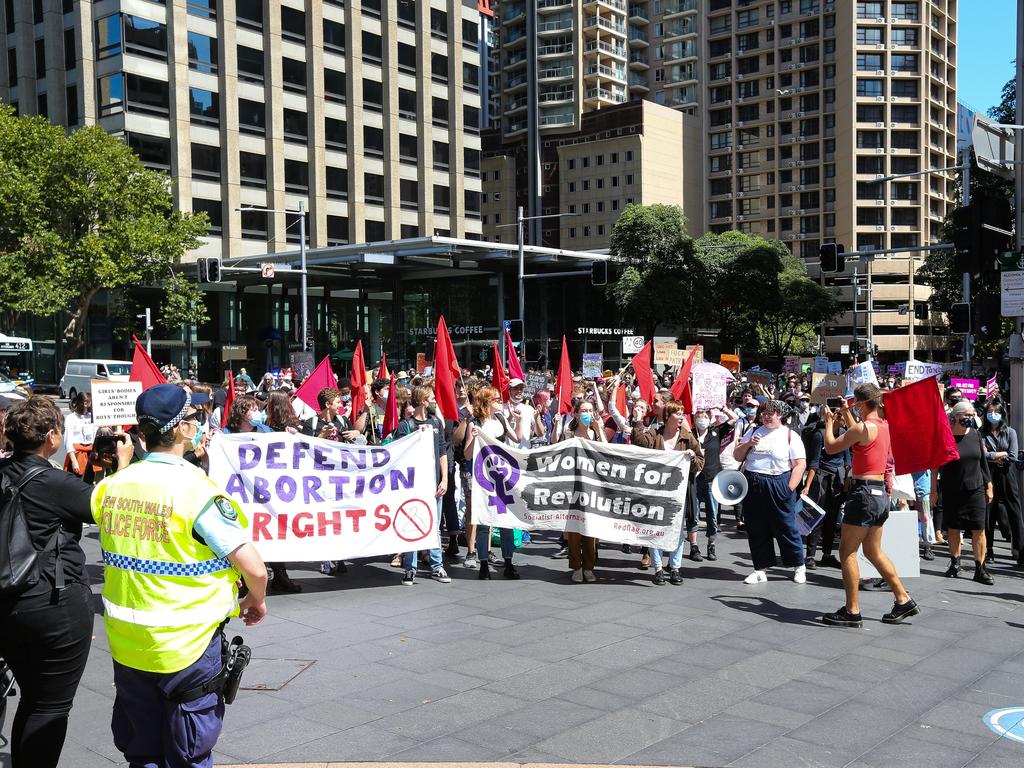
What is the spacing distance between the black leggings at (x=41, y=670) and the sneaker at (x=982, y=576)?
8.36 m

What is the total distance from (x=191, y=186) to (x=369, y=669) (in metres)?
50.5

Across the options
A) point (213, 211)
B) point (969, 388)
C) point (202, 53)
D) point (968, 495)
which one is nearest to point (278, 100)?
point (202, 53)

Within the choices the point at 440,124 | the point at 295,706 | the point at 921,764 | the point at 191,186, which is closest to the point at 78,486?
the point at 295,706

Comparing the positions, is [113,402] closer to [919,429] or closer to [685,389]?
[685,389]

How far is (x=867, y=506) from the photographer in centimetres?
775

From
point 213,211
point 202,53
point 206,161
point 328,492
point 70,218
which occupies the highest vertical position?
point 202,53

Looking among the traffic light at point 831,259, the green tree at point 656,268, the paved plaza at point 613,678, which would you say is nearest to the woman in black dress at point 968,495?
the paved plaza at point 613,678

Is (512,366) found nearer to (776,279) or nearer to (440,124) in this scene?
(776,279)

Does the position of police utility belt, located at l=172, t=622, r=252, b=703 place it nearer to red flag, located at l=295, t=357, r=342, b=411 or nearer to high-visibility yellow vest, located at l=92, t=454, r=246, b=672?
high-visibility yellow vest, located at l=92, t=454, r=246, b=672

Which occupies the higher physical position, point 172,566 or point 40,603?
point 172,566

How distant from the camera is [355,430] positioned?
1115 centimetres

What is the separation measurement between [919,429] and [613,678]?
4.19 meters

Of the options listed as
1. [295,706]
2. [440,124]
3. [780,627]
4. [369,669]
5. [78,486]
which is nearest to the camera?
[78,486]

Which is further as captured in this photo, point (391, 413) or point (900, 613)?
point (391, 413)
